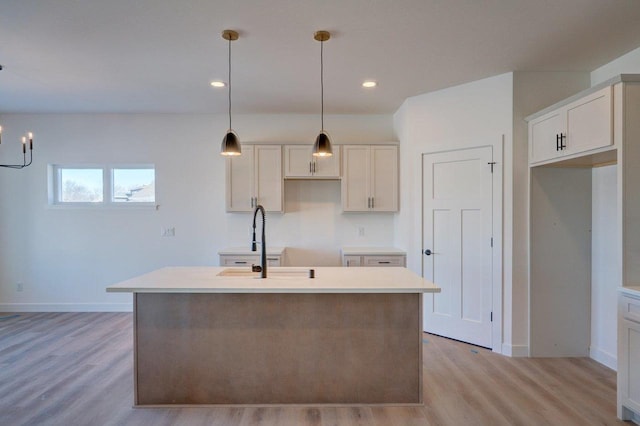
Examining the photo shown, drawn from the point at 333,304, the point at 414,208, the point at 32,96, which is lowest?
the point at 333,304

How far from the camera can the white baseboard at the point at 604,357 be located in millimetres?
2949

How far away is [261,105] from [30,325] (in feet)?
12.7

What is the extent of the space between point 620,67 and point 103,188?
19.6ft

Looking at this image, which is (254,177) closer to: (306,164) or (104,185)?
(306,164)

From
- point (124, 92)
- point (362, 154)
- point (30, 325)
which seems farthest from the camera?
point (362, 154)

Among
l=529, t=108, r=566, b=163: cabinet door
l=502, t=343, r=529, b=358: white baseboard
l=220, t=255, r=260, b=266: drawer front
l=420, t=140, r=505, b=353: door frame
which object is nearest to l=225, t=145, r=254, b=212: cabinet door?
l=220, t=255, r=260, b=266: drawer front

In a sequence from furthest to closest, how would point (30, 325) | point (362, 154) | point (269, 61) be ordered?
point (362, 154) < point (30, 325) < point (269, 61)

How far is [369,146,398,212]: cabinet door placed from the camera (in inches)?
172

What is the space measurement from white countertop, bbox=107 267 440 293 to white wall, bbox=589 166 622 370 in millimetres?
1934

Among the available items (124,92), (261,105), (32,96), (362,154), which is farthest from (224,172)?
(32,96)

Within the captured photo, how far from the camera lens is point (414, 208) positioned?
393 centimetres

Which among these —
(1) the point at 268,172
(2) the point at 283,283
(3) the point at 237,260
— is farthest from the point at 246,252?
(2) the point at 283,283

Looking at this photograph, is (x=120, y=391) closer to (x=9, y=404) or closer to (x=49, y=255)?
(x=9, y=404)

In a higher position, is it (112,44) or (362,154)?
(112,44)
